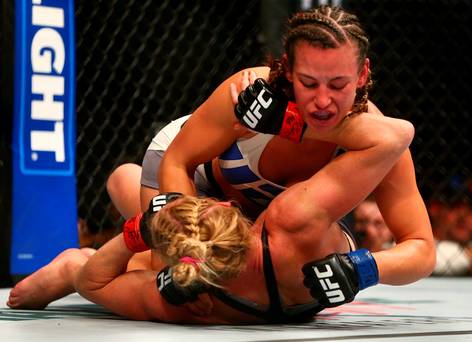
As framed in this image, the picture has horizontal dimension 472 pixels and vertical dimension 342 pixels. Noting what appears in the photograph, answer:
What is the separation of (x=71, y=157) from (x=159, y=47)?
70 centimetres

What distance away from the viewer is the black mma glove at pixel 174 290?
164 centimetres

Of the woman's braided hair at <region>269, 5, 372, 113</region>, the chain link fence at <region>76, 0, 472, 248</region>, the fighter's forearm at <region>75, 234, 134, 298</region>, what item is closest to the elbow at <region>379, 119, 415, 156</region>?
the woman's braided hair at <region>269, 5, 372, 113</region>

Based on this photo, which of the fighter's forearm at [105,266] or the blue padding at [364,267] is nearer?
the blue padding at [364,267]

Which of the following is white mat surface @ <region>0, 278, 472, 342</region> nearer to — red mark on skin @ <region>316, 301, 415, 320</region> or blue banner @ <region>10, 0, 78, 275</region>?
red mark on skin @ <region>316, 301, 415, 320</region>

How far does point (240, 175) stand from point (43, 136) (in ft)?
3.55

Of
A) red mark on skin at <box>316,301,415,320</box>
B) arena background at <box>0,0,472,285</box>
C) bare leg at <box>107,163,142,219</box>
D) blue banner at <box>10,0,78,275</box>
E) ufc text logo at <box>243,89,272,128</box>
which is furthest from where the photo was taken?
arena background at <box>0,0,472,285</box>

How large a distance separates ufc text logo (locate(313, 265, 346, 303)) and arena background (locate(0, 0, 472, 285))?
149 centimetres

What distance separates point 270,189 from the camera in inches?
77.2

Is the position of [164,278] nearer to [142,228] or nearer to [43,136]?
[142,228]

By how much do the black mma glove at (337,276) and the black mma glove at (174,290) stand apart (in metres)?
0.19

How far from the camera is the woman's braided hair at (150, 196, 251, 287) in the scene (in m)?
1.58

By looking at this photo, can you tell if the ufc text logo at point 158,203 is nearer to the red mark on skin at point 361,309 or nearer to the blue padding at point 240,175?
the blue padding at point 240,175

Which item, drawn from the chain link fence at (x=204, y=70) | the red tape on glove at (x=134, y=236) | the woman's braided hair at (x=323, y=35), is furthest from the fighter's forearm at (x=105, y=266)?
the chain link fence at (x=204, y=70)

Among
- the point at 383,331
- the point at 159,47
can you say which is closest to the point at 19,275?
the point at 159,47
